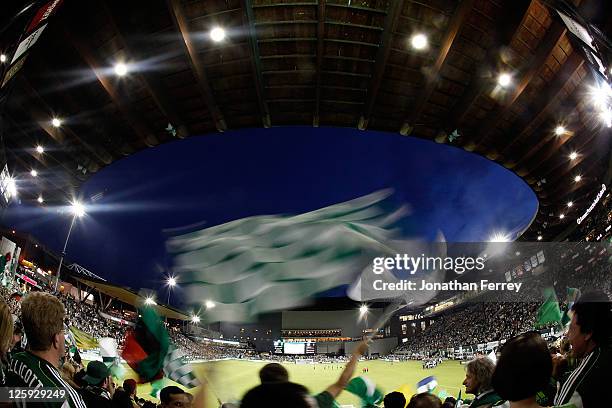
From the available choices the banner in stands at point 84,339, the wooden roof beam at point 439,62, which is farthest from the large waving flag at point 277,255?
the banner in stands at point 84,339

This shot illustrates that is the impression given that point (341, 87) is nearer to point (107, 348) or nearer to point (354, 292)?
point (354, 292)

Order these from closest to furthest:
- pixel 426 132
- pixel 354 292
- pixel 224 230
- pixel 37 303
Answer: pixel 37 303
pixel 224 230
pixel 354 292
pixel 426 132

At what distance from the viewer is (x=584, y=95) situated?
45.0 ft

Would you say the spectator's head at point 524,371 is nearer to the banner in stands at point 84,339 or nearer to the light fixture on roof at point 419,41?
the light fixture on roof at point 419,41

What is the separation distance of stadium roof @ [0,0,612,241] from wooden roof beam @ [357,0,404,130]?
0.04 meters

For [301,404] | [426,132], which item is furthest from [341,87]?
[301,404]

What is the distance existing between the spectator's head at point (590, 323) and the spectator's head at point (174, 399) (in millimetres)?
3483

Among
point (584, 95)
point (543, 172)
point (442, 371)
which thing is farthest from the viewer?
point (442, 371)

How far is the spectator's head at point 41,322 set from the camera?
8.12 feet

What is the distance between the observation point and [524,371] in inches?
76.0

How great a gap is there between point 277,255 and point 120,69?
32.6 feet

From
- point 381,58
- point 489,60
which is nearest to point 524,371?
point 381,58

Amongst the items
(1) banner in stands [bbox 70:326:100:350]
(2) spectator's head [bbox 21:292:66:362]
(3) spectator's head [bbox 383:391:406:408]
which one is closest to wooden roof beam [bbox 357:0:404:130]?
(3) spectator's head [bbox 383:391:406:408]

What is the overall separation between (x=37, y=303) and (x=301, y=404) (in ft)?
6.18
